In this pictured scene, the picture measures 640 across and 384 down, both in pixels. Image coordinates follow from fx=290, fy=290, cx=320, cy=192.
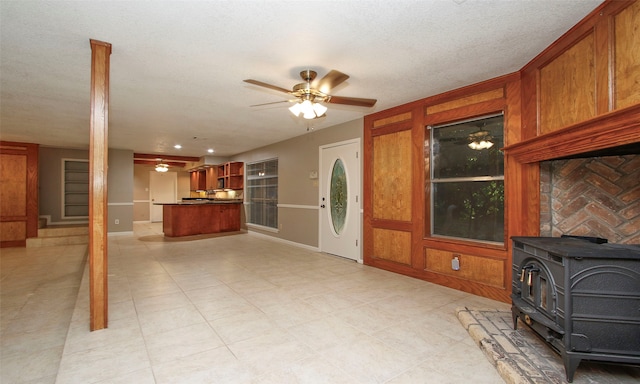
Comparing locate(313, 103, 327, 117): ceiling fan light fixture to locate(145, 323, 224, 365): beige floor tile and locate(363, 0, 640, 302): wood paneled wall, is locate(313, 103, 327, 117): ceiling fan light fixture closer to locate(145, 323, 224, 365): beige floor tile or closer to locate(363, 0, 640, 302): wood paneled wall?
locate(363, 0, 640, 302): wood paneled wall

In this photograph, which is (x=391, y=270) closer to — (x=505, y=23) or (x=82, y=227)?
(x=505, y=23)

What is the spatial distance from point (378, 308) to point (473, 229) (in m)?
1.63

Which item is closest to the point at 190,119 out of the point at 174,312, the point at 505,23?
the point at 174,312

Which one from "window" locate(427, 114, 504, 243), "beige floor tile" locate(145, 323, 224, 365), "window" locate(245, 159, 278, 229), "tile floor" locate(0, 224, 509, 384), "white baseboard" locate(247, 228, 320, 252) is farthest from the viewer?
"window" locate(245, 159, 278, 229)

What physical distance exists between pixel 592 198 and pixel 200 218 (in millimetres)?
7995

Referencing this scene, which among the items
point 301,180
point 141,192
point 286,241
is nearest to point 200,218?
point 286,241

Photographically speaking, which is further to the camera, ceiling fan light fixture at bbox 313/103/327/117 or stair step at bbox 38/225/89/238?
stair step at bbox 38/225/89/238

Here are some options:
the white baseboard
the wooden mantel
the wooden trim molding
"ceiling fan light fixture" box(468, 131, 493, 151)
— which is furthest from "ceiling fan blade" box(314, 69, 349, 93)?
the white baseboard

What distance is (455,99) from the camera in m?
3.66

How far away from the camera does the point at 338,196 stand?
5480 millimetres

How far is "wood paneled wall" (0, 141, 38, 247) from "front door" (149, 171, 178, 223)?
4801 mm

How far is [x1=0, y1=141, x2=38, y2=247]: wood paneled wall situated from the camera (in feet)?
22.1

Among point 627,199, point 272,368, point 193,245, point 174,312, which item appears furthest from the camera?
point 193,245

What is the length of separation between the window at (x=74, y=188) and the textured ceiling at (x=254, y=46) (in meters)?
4.51
